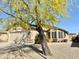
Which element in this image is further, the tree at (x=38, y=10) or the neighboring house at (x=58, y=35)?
the neighboring house at (x=58, y=35)

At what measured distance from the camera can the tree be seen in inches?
971

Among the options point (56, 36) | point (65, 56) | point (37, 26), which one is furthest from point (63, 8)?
point (56, 36)

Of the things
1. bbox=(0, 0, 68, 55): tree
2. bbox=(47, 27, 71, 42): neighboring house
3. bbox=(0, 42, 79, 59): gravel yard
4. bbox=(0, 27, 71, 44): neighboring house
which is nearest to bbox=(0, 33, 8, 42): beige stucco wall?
bbox=(0, 27, 71, 44): neighboring house

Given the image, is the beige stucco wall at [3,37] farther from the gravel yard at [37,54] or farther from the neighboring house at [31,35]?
the gravel yard at [37,54]

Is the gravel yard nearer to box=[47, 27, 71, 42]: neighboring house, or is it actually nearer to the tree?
the tree

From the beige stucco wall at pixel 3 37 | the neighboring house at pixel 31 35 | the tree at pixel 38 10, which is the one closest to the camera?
the tree at pixel 38 10

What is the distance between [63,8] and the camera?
2533cm

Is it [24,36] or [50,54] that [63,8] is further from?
[24,36]

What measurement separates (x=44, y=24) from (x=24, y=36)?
1792cm

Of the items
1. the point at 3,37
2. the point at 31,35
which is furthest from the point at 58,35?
the point at 3,37

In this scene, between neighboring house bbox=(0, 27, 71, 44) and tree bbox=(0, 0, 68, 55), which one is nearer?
tree bbox=(0, 0, 68, 55)

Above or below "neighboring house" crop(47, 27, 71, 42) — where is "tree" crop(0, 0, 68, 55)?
above

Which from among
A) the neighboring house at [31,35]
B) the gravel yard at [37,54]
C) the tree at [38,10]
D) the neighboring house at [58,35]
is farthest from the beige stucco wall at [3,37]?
the tree at [38,10]

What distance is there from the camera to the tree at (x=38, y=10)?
2467 centimetres
